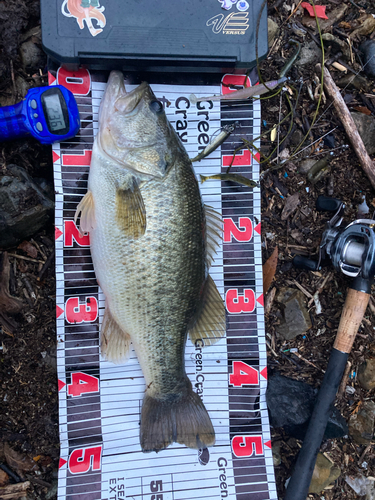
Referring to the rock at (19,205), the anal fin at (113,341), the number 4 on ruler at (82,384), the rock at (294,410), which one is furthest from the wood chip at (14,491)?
the rock at (294,410)

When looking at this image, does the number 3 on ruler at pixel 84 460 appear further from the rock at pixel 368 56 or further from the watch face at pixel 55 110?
the rock at pixel 368 56

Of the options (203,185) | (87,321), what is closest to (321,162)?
(203,185)

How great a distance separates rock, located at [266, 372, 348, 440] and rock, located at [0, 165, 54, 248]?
2316 millimetres

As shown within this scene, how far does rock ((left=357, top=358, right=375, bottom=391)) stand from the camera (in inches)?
114

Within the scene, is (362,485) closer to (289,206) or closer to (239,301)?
(239,301)

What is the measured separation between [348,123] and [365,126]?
18 centimetres

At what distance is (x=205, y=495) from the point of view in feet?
8.32

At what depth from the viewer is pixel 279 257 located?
2885mm

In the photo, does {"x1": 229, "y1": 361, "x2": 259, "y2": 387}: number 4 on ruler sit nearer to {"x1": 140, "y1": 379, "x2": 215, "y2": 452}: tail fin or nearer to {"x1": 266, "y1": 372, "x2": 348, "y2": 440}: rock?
{"x1": 266, "y1": 372, "x2": 348, "y2": 440}: rock

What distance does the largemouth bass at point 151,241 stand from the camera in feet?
6.93

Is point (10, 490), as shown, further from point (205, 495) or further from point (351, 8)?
point (351, 8)

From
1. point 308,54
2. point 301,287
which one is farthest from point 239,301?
point 308,54

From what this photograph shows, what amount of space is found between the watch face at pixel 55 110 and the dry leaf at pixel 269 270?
196 centimetres

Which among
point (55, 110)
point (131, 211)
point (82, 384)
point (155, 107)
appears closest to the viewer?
point (131, 211)
